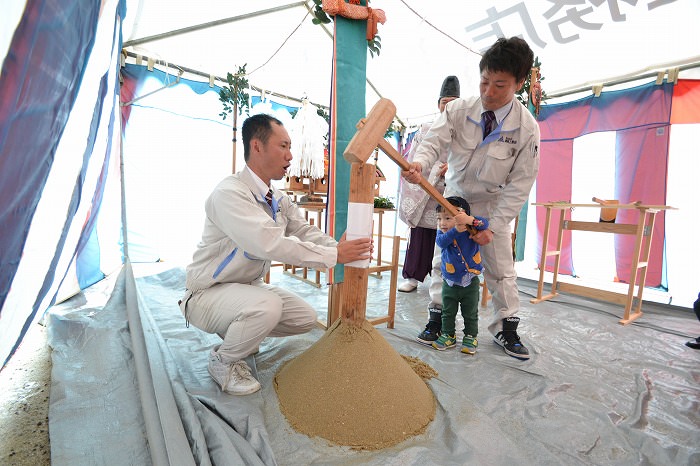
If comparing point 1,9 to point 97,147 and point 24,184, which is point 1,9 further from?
point 97,147

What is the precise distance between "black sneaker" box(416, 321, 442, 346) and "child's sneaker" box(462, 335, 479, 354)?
15 cm

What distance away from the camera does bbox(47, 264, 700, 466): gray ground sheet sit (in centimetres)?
97

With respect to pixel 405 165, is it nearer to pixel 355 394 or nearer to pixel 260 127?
pixel 260 127

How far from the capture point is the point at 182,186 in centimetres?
391

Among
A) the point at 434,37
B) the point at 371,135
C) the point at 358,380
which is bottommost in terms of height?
the point at 358,380

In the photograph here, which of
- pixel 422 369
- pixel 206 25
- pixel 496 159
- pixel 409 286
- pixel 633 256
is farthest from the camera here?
pixel 409 286

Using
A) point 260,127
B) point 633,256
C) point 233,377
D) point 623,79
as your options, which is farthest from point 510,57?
point 623,79

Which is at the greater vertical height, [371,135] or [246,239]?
[371,135]

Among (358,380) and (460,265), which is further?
(460,265)

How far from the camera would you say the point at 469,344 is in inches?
67.4

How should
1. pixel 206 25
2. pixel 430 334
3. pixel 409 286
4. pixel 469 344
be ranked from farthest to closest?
pixel 409 286
pixel 206 25
pixel 430 334
pixel 469 344

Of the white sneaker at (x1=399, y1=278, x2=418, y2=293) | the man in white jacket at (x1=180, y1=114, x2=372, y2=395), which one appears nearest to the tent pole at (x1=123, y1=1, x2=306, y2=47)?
the man in white jacket at (x1=180, y1=114, x2=372, y2=395)

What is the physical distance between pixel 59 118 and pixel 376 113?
3.28 ft

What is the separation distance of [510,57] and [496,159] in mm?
443
